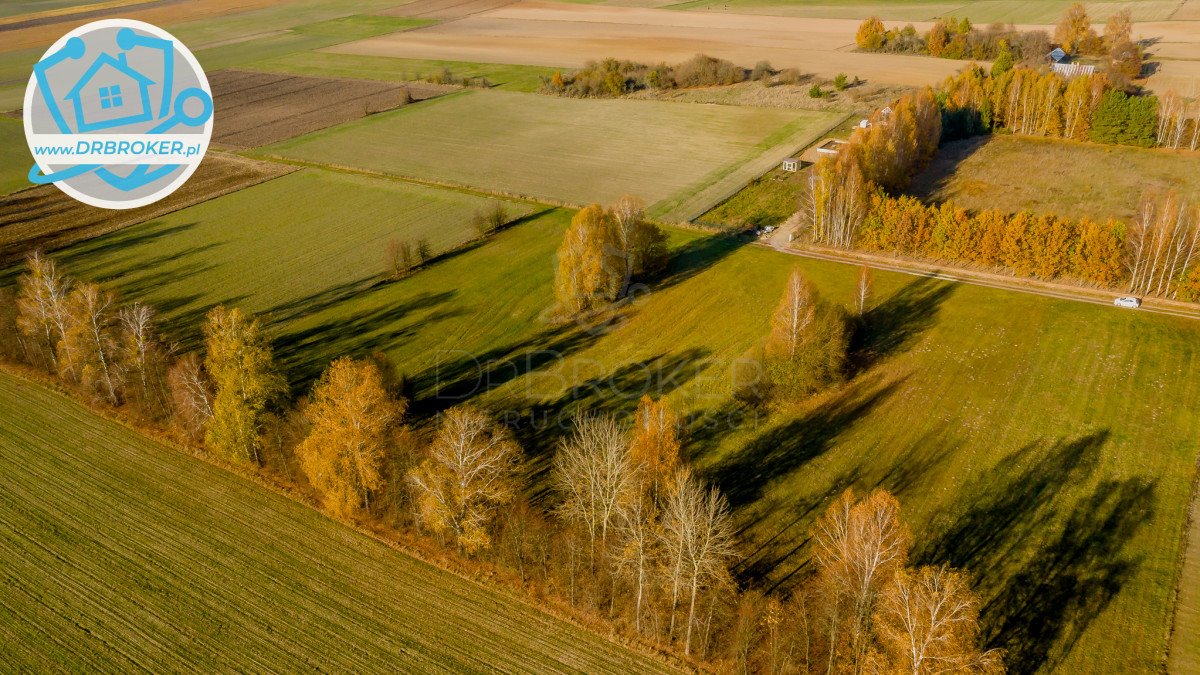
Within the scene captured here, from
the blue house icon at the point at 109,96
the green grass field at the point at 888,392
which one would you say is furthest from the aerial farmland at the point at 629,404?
the blue house icon at the point at 109,96

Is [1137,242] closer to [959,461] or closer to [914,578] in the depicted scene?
[959,461]

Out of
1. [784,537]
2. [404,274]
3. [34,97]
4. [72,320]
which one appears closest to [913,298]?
[784,537]

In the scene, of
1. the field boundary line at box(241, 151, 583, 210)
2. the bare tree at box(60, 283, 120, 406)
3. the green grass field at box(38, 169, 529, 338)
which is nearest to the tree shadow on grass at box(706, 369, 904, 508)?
the green grass field at box(38, 169, 529, 338)

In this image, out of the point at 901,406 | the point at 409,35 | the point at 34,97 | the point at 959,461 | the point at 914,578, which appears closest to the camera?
the point at 914,578

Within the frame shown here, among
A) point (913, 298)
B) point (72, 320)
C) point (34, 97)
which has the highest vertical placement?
point (34, 97)

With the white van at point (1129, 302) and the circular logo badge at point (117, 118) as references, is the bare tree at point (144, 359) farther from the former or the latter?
the white van at point (1129, 302)

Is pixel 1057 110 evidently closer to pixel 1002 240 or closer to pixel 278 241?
pixel 1002 240

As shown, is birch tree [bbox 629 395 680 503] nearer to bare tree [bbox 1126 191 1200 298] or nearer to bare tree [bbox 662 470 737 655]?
bare tree [bbox 662 470 737 655]
